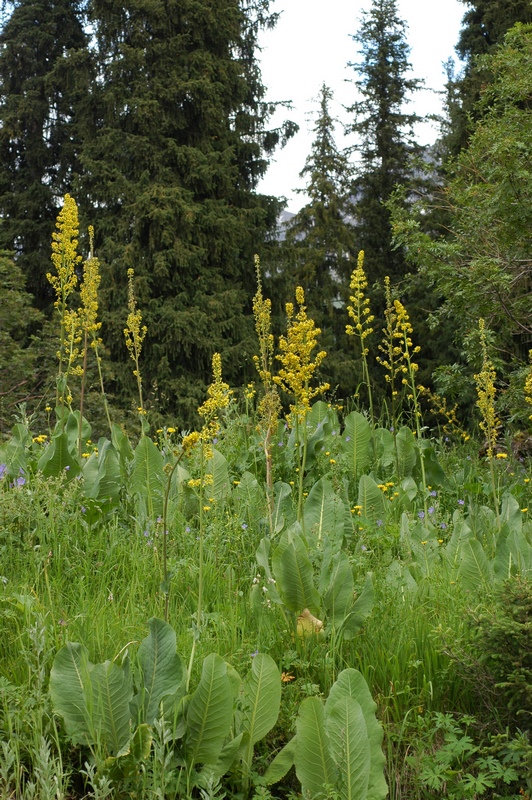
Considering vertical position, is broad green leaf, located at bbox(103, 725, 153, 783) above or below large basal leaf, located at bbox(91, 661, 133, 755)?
below

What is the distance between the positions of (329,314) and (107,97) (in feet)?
27.9

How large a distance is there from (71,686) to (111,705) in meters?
0.13

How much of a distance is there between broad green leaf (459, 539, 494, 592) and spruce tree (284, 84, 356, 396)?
17.1 metres

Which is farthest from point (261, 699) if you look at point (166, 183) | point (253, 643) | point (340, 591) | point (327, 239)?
point (327, 239)

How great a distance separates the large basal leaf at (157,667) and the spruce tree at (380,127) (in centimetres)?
2152

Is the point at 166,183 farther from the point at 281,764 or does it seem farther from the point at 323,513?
the point at 281,764

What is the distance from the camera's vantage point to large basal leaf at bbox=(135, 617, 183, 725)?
1.98 m

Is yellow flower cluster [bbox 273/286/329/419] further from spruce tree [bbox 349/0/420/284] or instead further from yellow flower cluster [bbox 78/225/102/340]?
spruce tree [bbox 349/0/420/284]

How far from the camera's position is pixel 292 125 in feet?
63.5

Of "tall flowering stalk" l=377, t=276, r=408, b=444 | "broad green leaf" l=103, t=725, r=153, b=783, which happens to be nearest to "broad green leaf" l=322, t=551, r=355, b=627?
"broad green leaf" l=103, t=725, r=153, b=783

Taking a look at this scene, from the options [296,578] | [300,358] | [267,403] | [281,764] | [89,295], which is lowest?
[281,764]

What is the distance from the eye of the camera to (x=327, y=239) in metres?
22.7

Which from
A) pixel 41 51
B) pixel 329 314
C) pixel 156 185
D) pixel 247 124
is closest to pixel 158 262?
→ pixel 156 185

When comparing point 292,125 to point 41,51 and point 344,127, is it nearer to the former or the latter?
point 344,127
